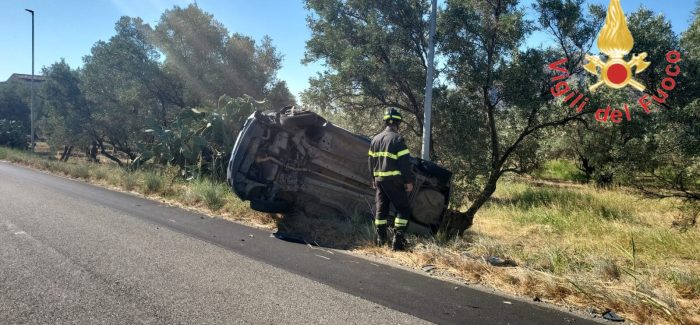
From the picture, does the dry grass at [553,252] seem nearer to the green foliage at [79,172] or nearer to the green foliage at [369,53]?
the green foliage at [79,172]

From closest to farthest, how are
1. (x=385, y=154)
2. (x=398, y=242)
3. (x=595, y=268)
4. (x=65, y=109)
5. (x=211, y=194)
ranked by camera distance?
(x=595, y=268) → (x=398, y=242) → (x=385, y=154) → (x=211, y=194) → (x=65, y=109)

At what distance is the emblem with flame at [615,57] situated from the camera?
29.7ft

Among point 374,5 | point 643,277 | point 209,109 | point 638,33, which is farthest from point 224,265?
point 638,33

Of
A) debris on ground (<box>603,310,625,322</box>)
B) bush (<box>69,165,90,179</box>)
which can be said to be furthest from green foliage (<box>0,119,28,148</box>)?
debris on ground (<box>603,310,625,322</box>)

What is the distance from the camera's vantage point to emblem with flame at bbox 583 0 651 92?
9.05 meters

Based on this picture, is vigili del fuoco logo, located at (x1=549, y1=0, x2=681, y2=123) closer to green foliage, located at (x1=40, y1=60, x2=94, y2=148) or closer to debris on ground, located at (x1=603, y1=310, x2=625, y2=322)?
debris on ground, located at (x1=603, y1=310, x2=625, y2=322)

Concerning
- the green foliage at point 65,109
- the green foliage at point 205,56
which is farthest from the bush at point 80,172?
the green foliage at point 65,109

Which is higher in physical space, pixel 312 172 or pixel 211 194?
pixel 312 172

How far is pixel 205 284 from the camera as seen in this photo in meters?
3.76

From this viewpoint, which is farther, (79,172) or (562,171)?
(562,171)

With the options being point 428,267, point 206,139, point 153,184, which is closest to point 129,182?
point 153,184

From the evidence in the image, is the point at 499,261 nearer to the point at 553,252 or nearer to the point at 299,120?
the point at 553,252

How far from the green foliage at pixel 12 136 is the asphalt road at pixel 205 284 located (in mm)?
33428

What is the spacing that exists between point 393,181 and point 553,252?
1985 mm
